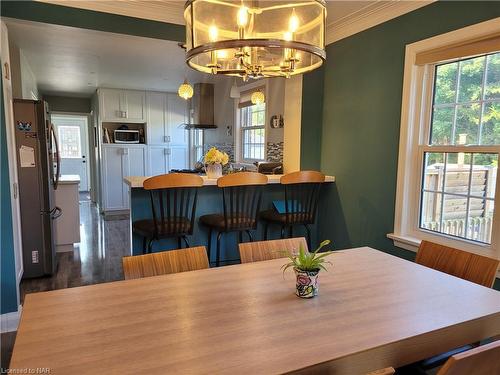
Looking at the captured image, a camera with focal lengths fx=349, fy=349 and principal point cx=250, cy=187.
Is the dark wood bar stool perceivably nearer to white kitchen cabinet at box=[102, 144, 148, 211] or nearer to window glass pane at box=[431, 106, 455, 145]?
window glass pane at box=[431, 106, 455, 145]

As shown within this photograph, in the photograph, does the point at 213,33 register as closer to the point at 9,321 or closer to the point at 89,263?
the point at 9,321

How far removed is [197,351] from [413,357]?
682 millimetres

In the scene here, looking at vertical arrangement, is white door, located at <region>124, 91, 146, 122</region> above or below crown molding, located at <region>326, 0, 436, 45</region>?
below

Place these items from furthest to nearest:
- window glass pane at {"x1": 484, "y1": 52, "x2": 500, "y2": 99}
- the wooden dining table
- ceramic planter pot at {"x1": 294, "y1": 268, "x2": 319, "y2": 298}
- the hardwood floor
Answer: the hardwood floor
window glass pane at {"x1": 484, "y1": 52, "x2": 500, "y2": 99}
ceramic planter pot at {"x1": 294, "y1": 268, "x2": 319, "y2": 298}
the wooden dining table

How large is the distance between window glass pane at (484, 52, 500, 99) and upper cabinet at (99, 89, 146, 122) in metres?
5.89

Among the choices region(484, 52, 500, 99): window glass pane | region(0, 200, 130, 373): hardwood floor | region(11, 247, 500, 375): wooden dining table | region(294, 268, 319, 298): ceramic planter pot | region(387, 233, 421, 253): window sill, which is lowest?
region(0, 200, 130, 373): hardwood floor

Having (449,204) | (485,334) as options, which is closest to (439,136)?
(449,204)

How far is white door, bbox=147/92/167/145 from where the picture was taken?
22.7 ft

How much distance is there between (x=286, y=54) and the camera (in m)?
1.72

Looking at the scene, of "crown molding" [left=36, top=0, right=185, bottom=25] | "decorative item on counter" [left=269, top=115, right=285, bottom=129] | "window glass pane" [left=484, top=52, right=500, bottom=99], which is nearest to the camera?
"window glass pane" [left=484, top=52, right=500, bottom=99]

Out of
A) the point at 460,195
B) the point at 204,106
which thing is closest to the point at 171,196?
the point at 460,195

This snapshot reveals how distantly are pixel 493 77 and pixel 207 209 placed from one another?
2.37 metres

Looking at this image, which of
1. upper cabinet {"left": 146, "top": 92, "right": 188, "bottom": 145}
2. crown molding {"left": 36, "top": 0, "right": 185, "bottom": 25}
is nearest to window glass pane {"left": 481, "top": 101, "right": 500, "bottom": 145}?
crown molding {"left": 36, "top": 0, "right": 185, "bottom": 25}

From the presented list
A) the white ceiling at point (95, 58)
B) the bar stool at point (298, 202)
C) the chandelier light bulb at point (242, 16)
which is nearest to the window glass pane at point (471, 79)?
the bar stool at point (298, 202)
